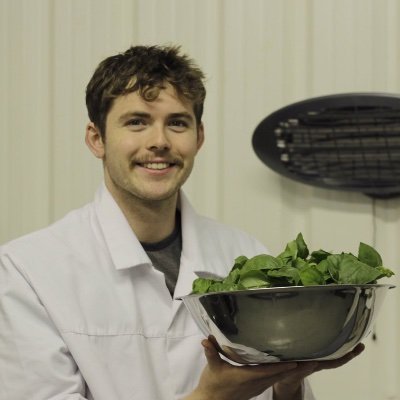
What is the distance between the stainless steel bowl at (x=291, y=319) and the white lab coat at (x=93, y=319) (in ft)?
0.92

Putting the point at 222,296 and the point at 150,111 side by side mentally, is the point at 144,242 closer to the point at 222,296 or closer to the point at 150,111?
the point at 150,111

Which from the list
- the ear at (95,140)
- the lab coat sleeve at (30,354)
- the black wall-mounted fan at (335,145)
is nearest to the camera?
the lab coat sleeve at (30,354)

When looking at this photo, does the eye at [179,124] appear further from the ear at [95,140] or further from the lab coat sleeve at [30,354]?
the lab coat sleeve at [30,354]

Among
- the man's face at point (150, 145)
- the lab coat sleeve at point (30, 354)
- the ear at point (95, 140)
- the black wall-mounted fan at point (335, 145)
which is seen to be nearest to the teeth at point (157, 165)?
the man's face at point (150, 145)

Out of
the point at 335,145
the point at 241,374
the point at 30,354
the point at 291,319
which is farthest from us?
the point at 335,145

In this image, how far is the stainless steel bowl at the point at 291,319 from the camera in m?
1.11

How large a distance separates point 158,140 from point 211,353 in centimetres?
37

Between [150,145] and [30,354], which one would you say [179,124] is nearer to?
[150,145]

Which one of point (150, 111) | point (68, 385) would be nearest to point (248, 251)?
point (150, 111)

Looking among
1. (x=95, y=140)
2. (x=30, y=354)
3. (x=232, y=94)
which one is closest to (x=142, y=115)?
(x=95, y=140)

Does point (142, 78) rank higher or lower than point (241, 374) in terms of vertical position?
higher

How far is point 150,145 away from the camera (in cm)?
147

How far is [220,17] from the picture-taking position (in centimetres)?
198

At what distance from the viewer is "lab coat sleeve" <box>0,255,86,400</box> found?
1.36 m
